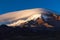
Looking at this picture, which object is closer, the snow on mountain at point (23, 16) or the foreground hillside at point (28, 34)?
the foreground hillside at point (28, 34)

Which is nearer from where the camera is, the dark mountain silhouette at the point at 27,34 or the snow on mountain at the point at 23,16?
the dark mountain silhouette at the point at 27,34

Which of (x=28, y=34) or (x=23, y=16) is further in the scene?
(x=23, y=16)

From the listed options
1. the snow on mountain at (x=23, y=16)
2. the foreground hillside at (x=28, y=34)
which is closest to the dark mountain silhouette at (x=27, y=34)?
the foreground hillside at (x=28, y=34)

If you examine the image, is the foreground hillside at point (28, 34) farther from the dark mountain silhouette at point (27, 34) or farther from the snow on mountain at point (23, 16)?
the snow on mountain at point (23, 16)

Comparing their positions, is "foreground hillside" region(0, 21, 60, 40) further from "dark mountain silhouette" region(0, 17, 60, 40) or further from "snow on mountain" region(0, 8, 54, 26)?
"snow on mountain" region(0, 8, 54, 26)

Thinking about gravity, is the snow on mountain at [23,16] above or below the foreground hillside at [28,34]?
above

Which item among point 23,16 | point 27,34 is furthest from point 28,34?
point 23,16

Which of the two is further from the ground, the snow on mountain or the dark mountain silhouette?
the snow on mountain

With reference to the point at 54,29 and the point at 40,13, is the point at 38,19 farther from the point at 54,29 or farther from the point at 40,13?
the point at 54,29

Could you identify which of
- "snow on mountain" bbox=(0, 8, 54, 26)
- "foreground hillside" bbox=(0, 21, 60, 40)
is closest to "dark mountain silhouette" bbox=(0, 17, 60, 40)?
"foreground hillside" bbox=(0, 21, 60, 40)

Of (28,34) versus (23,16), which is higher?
(23,16)

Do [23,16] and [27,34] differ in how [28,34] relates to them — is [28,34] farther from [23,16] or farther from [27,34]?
[23,16]

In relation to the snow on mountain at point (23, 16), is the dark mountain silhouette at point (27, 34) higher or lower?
lower
